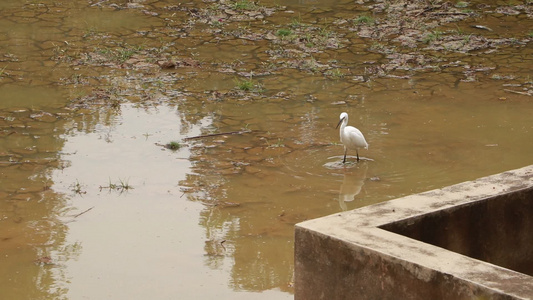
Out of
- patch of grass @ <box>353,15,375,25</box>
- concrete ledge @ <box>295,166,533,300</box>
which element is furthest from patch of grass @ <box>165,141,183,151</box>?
patch of grass @ <box>353,15,375,25</box>

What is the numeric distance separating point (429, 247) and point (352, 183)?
4.17 m

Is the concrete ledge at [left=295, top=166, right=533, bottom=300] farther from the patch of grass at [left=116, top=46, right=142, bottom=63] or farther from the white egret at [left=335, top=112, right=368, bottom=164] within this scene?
the patch of grass at [left=116, top=46, right=142, bottom=63]

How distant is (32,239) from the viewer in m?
6.24

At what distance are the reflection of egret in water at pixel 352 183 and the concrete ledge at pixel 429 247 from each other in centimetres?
295

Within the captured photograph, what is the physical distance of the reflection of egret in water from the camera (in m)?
7.19

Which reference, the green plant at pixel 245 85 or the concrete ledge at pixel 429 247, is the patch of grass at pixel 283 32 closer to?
the green plant at pixel 245 85

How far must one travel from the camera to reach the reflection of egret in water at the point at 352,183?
283 inches

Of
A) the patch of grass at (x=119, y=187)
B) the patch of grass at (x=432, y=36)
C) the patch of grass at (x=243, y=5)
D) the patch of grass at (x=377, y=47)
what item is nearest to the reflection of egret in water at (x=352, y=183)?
the patch of grass at (x=119, y=187)

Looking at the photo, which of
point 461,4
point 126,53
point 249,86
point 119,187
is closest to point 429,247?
point 119,187

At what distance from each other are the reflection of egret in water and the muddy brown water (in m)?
0.03

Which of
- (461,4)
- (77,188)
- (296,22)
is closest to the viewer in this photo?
(77,188)

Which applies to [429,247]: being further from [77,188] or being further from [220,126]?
[220,126]

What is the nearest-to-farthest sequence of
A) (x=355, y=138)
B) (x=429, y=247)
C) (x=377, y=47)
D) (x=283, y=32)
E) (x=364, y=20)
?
(x=429, y=247)
(x=355, y=138)
(x=377, y=47)
(x=283, y=32)
(x=364, y=20)

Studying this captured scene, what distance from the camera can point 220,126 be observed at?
8.95 metres
